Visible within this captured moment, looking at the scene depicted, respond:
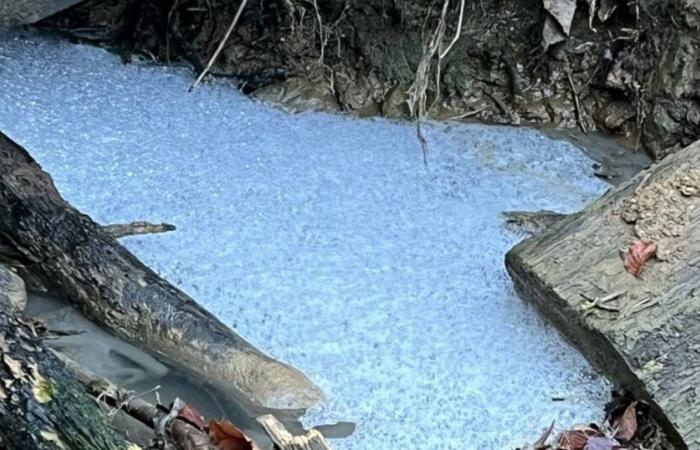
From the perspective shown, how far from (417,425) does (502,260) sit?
75 centimetres

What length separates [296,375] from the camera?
7.84 feet

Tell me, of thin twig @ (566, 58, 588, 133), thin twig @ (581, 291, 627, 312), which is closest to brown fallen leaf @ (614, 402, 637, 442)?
thin twig @ (581, 291, 627, 312)

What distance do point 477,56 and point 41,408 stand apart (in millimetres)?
2497

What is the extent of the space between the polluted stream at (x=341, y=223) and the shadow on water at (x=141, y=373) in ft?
0.14

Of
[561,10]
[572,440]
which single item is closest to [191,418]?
[572,440]

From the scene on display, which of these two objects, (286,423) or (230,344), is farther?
(230,344)

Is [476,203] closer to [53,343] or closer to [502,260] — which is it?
[502,260]

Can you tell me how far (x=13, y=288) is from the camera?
8.13 ft

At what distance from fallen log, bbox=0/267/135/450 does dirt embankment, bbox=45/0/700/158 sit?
2103 mm

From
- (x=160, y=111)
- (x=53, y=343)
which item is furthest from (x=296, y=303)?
(x=160, y=111)

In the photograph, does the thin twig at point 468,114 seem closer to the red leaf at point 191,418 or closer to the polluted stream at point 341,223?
the polluted stream at point 341,223

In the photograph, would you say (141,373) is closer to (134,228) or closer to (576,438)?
(134,228)

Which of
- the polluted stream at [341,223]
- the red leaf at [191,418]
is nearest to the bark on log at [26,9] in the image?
the polluted stream at [341,223]

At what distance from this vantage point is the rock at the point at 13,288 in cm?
243
